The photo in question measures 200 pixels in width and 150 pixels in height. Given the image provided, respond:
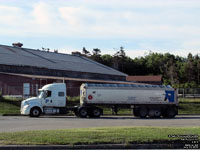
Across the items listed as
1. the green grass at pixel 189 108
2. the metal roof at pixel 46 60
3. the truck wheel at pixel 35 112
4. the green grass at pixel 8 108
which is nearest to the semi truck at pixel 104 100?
the truck wheel at pixel 35 112

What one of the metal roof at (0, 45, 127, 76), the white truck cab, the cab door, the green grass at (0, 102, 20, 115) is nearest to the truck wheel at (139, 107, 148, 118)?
the white truck cab

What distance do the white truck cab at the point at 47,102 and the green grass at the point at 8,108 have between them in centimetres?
559

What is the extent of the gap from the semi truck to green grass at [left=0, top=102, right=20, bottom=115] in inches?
221

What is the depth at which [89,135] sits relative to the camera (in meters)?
14.5

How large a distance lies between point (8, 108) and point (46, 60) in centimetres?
2471

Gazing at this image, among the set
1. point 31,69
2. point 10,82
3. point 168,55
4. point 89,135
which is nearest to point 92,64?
point 31,69

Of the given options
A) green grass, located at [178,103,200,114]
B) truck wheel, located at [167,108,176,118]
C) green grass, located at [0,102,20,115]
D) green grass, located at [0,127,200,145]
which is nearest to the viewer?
green grass, located at [0,127,200,145]

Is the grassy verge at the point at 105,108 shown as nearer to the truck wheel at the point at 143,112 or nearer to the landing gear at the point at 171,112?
the truck wheel at the point at 143,112

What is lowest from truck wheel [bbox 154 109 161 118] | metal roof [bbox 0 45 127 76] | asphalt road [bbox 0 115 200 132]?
asphalt road [bbox 0 115 200 132]

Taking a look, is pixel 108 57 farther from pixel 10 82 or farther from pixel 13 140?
pixel 13 140

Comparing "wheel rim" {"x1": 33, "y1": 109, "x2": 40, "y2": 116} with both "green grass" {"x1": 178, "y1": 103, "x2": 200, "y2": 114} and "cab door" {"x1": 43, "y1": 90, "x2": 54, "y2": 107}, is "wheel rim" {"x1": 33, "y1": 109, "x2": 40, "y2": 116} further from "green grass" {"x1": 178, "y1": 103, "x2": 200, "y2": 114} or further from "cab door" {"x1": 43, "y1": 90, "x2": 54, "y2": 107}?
"green grass" {"x1": 178, "y1": 103, "x2": 200, "y2": 114}

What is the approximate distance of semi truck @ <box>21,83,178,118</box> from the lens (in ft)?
113

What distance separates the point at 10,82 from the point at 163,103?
22300 mm

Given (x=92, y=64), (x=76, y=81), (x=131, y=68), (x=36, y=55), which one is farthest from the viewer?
(x=131, y=68)
